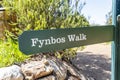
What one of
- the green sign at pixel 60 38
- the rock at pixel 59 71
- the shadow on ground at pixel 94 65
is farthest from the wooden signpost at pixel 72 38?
the shadow on ground at pixel 94 65

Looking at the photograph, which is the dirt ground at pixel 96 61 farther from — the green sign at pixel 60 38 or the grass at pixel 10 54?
the green sign at pixel 60 38

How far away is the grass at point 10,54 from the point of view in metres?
3.30

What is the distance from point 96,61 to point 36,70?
6.27ft

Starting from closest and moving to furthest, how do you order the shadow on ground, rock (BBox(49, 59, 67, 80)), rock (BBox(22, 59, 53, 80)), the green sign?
1. the green sign
2. rock (BBox(22, 59, 53, 80))
3. rock (BBox(49, 59, 67, 80))
4. the shadow on ground

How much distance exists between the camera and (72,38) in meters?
1.38

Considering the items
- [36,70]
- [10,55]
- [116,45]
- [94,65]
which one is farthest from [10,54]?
[116,45]

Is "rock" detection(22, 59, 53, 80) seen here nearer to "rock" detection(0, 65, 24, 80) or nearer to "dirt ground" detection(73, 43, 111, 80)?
"rock" detection(0, 65, 24, 80)

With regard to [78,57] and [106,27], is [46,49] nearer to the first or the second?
[106,27]

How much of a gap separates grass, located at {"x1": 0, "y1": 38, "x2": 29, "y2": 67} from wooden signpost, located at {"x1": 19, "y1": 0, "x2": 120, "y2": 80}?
1.95 meters

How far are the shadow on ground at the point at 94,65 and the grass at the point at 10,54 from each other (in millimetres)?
1122

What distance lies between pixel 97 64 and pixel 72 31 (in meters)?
3.07

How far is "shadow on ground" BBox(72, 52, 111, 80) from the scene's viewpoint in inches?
154

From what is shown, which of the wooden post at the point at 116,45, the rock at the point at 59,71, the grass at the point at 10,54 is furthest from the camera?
the grass at the point at 10,54

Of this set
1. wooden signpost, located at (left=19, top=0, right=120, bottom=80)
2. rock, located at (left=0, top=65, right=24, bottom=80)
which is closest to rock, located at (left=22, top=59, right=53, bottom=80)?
rock, located at (left=0, top=65, right=24, bottom=80)
